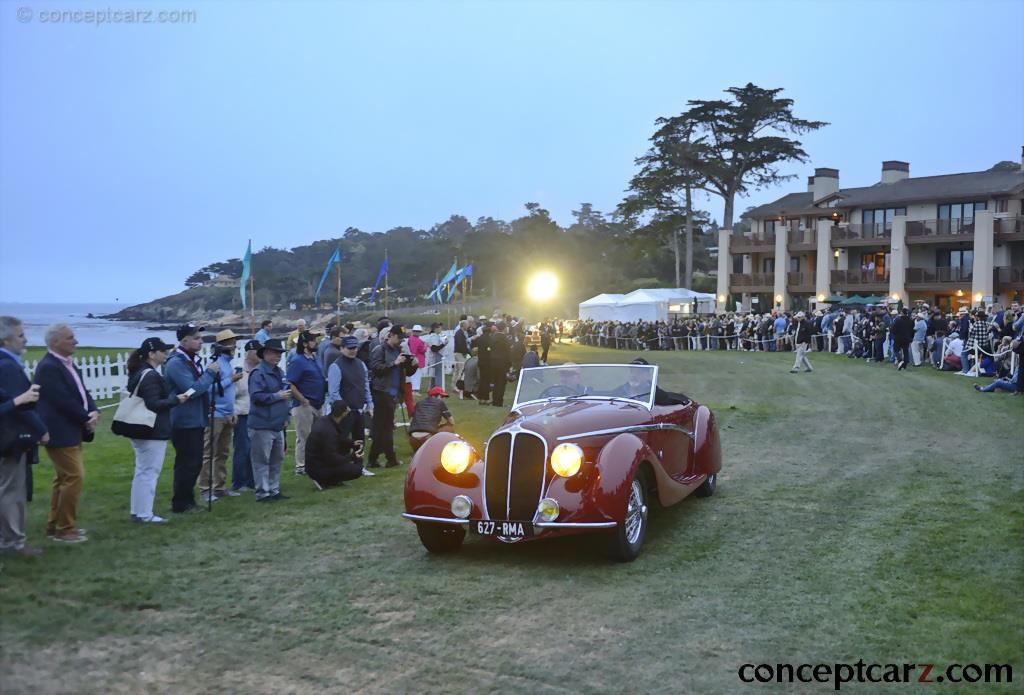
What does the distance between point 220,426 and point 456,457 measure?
3.65 metres

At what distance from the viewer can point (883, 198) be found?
51375mm

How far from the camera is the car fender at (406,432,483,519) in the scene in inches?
288

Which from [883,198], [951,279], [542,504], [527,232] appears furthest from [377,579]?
[527,232]

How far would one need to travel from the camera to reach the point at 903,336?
1050 inches

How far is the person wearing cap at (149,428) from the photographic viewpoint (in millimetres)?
8250

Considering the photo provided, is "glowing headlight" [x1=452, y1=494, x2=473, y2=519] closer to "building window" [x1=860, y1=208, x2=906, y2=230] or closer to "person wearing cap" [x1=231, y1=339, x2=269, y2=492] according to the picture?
"person wearing cap" [x1=231, y1=339, x2=269, y2=492]

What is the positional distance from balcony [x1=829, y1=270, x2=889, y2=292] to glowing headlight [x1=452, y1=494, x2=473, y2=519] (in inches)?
1917

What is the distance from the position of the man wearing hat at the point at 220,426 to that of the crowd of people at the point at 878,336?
16.8 meters

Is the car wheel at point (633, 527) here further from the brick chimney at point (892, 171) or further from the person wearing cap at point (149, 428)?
the brick chimney at point (892, 171)

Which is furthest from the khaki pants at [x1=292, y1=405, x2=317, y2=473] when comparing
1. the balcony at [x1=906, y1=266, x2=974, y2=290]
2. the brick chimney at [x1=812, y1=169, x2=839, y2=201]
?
the brick chimney at [x1=812, y1=169, x2=839, y2=201]

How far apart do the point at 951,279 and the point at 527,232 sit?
51089 mm

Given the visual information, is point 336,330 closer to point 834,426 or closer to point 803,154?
point 834,426

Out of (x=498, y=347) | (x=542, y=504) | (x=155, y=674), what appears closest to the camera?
(x=155, y=674)

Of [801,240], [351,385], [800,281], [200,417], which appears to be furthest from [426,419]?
[801,240]
